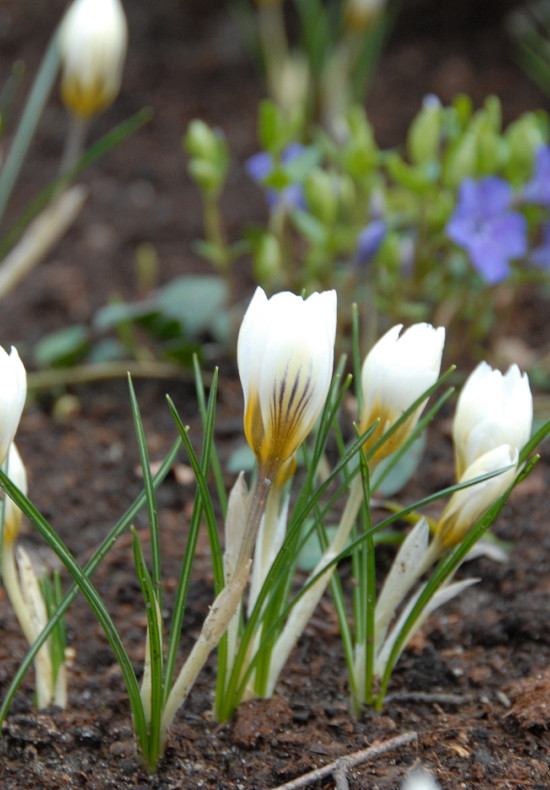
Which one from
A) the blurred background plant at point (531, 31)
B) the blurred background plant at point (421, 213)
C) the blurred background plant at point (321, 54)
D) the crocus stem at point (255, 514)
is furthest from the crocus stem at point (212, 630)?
the blurred background plant at point (531, 31)

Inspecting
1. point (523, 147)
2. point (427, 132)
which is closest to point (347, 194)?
point (427, 132)

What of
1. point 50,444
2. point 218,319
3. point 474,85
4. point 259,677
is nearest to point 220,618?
point 259,677

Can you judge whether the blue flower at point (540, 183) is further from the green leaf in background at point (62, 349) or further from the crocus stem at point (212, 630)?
the crocus stem at point (212, 630)

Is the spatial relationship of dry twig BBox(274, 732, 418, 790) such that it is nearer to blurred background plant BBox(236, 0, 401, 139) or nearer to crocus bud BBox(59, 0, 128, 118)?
crocus bud BBox(59, 0, 128, 118)

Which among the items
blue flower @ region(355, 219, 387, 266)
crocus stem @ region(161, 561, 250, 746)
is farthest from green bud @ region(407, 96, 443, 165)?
crocus stem @ region(161, 561, 250, 746)

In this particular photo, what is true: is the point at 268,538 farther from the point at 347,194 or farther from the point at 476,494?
the point at 347,194

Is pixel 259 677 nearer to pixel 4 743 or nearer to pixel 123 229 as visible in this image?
pixel 4 743
